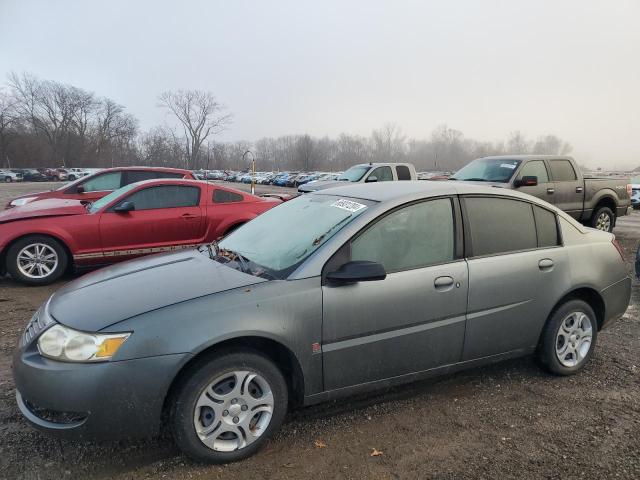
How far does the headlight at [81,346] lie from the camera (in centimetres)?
232

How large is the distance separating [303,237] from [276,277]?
1.52ft

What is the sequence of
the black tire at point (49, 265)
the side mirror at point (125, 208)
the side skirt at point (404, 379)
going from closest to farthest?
the side skirt at point (404, 379) < the black tire at point (49, 265) < the side mirror at point (125, 208)

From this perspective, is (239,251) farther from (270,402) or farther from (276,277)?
(270,402)

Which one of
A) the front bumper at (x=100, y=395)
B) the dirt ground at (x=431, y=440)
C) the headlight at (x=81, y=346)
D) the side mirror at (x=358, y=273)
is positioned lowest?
the dirt ground at (x=431, y=440)

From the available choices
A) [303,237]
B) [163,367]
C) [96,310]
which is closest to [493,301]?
[303,237]

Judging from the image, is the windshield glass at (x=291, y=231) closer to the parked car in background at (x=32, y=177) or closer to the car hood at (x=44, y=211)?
the car hood at (x=44, y=211)

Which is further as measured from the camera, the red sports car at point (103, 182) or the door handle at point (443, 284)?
the red sports car at point (103, 182)

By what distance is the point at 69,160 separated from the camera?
80.8 m

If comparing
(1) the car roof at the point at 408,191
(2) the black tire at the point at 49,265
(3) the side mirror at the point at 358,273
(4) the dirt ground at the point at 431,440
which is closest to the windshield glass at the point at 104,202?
(2) the black tire at the point at 49,265

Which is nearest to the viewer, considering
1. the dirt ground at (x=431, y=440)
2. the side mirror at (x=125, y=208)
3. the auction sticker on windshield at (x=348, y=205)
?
the dirt ground at (x=431, y=440)

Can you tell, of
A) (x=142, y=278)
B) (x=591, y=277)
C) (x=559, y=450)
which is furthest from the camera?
(x=591, y=277)

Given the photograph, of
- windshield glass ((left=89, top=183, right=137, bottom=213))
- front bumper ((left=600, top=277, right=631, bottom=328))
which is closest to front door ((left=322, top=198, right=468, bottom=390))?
front bumper ((left=600, top=277, right=631, bottom=328))

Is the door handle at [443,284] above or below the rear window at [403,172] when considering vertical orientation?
below

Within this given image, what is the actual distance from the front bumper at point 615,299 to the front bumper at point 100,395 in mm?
3474
